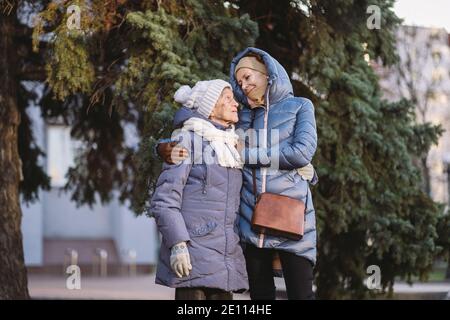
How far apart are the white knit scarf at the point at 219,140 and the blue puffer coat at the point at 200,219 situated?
0.10 feet

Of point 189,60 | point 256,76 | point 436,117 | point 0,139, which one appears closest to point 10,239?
point 0,139

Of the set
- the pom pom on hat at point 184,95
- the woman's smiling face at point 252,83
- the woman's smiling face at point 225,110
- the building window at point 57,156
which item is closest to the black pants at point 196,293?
the woman's smiling face at point 225,110

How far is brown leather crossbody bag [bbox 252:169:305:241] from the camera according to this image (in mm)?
4223

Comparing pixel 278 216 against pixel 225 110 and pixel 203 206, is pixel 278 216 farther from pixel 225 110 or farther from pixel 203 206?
pixel 225 110

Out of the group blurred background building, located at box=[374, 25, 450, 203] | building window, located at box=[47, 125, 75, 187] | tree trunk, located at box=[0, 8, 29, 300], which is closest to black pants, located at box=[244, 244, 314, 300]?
tree trunk, located at box=[0, 8, 29, 300]

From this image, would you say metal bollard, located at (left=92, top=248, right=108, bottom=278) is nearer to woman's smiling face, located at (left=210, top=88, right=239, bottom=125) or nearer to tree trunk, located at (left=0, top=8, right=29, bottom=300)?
tree trunk, located at (left=0, top=8, right=29, bottom=300)

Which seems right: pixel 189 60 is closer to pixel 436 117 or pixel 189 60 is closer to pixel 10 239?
pixel 10 239

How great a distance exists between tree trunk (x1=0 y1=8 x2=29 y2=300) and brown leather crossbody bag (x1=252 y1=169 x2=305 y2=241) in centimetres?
472

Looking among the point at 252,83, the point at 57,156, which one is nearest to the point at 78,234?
the point at 57,156

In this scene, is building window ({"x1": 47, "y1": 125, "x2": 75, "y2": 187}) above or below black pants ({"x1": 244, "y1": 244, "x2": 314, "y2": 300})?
above

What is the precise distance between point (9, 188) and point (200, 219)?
4826mm

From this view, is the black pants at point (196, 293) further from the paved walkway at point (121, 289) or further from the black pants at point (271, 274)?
the paved walkway at point (121, 289)

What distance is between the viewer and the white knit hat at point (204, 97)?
4.24m

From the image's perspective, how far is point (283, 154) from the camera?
423 cm
